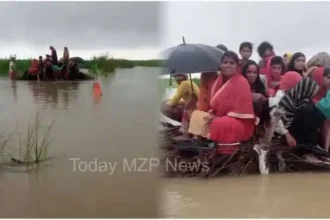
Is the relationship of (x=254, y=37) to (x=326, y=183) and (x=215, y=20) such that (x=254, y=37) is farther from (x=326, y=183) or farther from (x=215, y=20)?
(x=326, y=183)

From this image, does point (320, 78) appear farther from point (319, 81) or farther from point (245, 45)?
point (245, 45)

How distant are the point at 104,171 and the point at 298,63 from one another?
1231 millimetres

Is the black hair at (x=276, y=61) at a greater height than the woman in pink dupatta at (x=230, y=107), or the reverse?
the black hair at (x=276, y=61)

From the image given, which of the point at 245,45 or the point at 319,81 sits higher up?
the point at 245,45

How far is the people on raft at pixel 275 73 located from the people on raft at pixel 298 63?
49 mm

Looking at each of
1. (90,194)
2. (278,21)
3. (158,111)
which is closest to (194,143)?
(158,111)

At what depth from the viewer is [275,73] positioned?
3.10 metres

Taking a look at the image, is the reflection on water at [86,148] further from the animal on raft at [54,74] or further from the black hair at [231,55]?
the black hair at [231,55]

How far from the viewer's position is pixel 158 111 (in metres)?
2.95

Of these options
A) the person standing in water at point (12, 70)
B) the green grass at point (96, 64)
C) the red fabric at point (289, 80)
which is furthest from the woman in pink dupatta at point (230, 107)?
the person standing in water at point (12, 70)

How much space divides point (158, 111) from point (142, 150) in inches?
8.9

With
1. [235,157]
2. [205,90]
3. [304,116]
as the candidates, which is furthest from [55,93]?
[304,116]

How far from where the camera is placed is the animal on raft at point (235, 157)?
298cm

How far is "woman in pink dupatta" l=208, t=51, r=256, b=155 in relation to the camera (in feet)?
9.84
